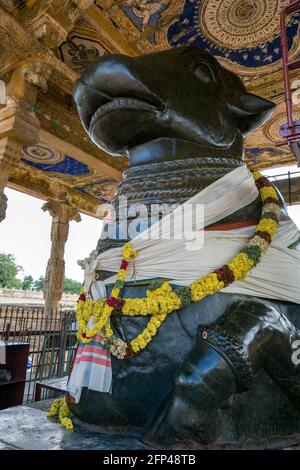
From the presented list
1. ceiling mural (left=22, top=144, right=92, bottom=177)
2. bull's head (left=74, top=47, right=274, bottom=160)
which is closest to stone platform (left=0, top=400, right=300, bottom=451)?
bull's head (left=74, top=47, right=274, bottom=160)

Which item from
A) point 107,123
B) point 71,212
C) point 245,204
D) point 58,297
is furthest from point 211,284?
point 71,212

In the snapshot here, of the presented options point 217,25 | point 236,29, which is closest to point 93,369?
point 217,25

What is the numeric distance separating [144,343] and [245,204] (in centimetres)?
57

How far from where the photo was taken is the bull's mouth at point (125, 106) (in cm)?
117

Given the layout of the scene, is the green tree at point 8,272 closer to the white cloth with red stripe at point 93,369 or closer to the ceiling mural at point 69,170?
the ceiling mural at point 69,170

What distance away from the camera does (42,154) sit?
9156 millimetres

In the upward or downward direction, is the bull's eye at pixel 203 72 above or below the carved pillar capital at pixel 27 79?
below

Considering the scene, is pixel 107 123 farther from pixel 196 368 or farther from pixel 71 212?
pixel 71 212

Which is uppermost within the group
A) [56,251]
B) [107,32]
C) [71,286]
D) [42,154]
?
[71,286]

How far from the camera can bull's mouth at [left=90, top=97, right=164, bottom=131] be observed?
3.85ft

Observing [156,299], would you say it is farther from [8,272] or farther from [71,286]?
[71,286]

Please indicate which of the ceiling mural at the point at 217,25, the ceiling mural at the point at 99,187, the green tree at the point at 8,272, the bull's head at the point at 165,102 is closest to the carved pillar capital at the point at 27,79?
the ceiling mural at the point at 217,25

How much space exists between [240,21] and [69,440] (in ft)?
19.7

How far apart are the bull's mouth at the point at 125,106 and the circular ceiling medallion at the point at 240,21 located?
15.8 ft
